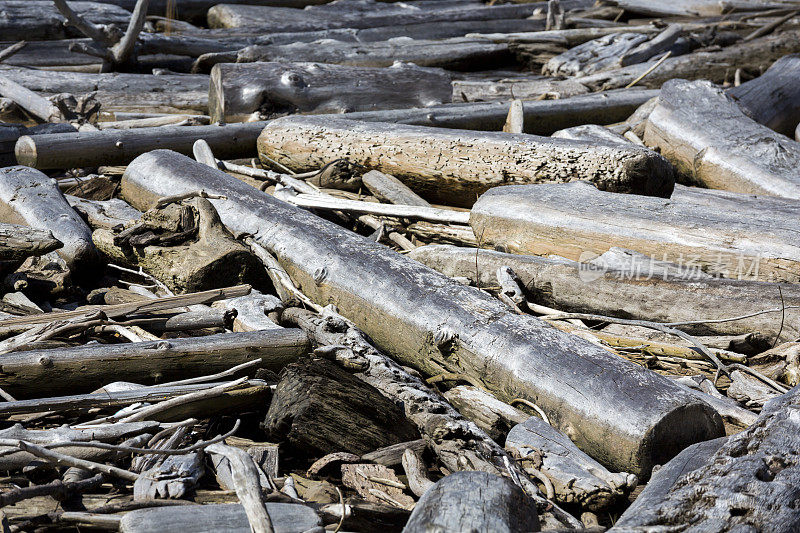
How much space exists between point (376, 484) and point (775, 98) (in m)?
6.41

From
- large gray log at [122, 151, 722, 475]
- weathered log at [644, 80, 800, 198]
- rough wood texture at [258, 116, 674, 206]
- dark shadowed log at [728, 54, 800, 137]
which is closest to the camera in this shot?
large gray log at [122, 151, 722, 475]

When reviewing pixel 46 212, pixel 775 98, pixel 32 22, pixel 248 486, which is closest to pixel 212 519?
pixel 248 486

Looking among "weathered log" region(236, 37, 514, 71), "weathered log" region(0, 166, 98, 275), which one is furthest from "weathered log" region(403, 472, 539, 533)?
"weathered log" region(236, 37, 514, 71)

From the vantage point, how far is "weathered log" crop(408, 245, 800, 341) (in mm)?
3641

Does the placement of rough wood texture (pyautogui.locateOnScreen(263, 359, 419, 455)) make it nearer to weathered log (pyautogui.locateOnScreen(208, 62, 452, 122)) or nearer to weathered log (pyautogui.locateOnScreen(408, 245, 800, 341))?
weathered log (pyautogui.locateOnScreen(408, 245, 800, 341))

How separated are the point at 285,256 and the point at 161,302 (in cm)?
76

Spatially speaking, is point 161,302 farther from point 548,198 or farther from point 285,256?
point 548,198

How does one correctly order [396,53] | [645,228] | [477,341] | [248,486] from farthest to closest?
[396,53]
[645,228]
[477,341]
[248,486]

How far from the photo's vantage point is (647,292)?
3809 mm

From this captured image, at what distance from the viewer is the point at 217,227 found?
4297mm

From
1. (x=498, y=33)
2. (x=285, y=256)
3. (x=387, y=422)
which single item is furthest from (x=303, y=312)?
(x=498, y=33)

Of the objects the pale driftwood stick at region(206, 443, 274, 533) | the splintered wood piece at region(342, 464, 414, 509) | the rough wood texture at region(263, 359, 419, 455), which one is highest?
the pale driftwood stick at region(206, 443, 274, 533)

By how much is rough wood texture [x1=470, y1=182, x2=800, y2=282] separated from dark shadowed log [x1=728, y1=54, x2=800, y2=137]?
272 cm

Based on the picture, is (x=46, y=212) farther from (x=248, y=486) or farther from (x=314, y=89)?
(x=314, y=89)
